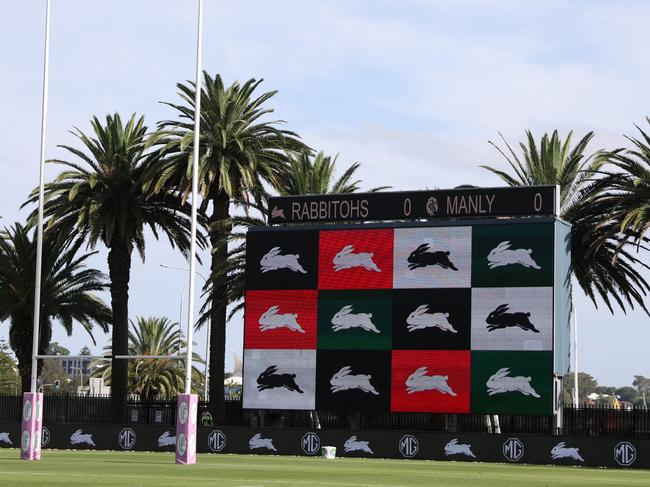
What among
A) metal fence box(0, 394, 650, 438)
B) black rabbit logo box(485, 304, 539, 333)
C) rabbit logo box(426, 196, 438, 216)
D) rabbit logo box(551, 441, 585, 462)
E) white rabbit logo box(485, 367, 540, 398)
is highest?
rabbit logo box(426, 196, 438, 216)

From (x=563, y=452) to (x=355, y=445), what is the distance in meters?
8.70

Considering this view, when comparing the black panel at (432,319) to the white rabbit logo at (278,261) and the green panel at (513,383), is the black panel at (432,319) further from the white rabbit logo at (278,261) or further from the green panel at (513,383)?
the white rabbit logo at (278,261)

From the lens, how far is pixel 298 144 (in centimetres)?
6153

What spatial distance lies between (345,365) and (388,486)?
2409cm

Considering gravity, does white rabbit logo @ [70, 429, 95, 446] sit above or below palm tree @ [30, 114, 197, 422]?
below

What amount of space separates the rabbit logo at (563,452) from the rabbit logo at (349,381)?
8448 mm

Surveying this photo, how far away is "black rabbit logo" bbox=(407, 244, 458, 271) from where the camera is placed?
5028cm

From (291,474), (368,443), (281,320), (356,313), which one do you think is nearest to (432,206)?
(356,313)

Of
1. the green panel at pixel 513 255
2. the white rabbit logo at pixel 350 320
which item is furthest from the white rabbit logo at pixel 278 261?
the green panel at pixel 513 255

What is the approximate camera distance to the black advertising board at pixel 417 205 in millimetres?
49594

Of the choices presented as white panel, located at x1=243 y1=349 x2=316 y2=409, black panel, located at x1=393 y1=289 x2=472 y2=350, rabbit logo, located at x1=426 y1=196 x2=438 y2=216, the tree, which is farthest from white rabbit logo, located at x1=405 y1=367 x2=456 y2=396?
the tree

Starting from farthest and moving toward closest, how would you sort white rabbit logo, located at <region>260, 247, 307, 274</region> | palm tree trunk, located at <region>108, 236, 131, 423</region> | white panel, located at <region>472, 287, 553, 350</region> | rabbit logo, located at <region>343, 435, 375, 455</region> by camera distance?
palm tree trunk, located at <region>108, 236, 131, 423</region> → white rabbit logo, located at <region>260, 247, 307, 274</region> → rabbit logo, located at <region>343, 435, 375, 455</region> → white panel, located at <region>472, 287, 553, 350</region>

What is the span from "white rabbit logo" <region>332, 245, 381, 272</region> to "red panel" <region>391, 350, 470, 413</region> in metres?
3.86

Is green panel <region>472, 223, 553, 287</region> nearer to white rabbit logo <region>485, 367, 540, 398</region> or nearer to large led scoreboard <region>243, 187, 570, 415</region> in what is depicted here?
large led scoreboard <region>243, 187, 570, 415</region>
